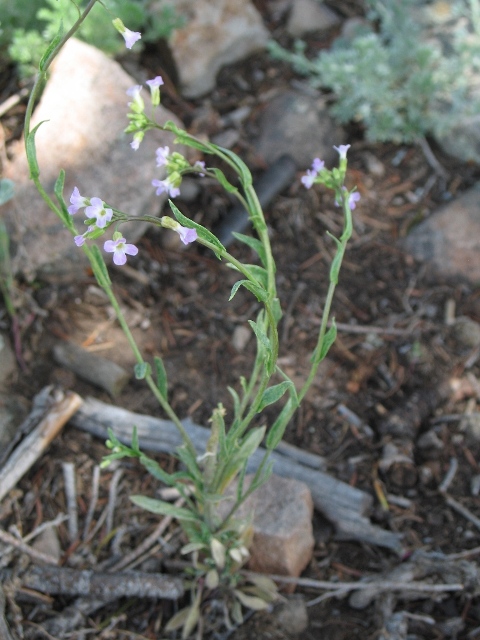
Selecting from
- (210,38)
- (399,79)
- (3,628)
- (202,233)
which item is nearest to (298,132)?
(399,79)

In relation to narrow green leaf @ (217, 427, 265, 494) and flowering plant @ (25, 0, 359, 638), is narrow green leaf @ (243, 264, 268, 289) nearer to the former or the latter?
flowering plant @ (25, 0, 359, 638)

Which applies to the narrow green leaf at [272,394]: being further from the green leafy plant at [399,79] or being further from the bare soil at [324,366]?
the green leafy plant at [399,79]

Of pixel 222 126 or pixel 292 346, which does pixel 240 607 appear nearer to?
pixel 292 346

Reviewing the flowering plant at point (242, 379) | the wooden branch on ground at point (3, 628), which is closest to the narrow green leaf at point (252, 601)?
the flowering plant at point (242, 379)

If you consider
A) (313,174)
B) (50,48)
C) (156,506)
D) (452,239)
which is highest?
(50,48)

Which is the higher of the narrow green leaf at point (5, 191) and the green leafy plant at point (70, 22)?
the green leafy plant at point (70, 22)

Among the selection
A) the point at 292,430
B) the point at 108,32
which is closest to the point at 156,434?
the point at 292,430

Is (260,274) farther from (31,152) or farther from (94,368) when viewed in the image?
(94,368)
